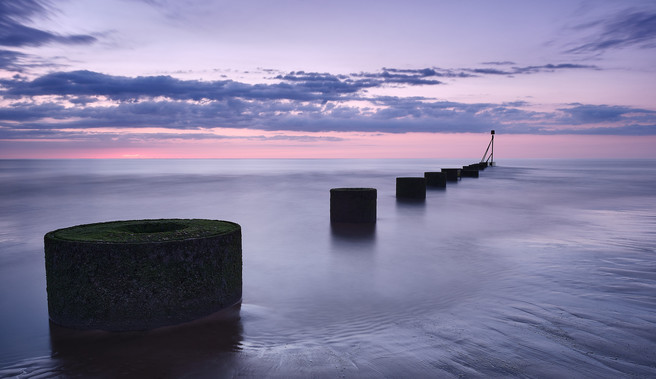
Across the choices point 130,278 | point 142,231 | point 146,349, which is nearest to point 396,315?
point 146,349

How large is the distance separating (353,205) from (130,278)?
7.95 metres

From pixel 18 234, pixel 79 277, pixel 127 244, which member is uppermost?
pixel 127 244

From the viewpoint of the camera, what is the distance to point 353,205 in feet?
38.5

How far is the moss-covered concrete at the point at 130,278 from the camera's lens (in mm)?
4230

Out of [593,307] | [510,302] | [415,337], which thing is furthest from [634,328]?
[415,337]

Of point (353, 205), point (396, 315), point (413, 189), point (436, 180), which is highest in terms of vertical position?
point (353, 205)

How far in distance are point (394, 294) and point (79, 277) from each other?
3.78m

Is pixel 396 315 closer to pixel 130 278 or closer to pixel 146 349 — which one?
pixel 146 349

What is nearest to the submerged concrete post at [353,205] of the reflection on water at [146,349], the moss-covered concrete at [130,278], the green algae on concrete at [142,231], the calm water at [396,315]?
the calm water at [396,315]

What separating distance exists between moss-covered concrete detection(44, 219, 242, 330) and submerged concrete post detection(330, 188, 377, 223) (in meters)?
7.15

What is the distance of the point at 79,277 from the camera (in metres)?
4.27

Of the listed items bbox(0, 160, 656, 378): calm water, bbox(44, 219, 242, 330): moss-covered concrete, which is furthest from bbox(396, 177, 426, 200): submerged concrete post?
bbox(44, 219, 242, 330): moss-covered concrete

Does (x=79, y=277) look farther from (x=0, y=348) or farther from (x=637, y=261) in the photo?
(x=637, y=261)

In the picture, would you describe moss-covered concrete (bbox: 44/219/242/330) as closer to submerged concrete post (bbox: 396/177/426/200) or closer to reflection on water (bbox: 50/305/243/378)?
reflection on water (bbox: 50/305/243/378)
